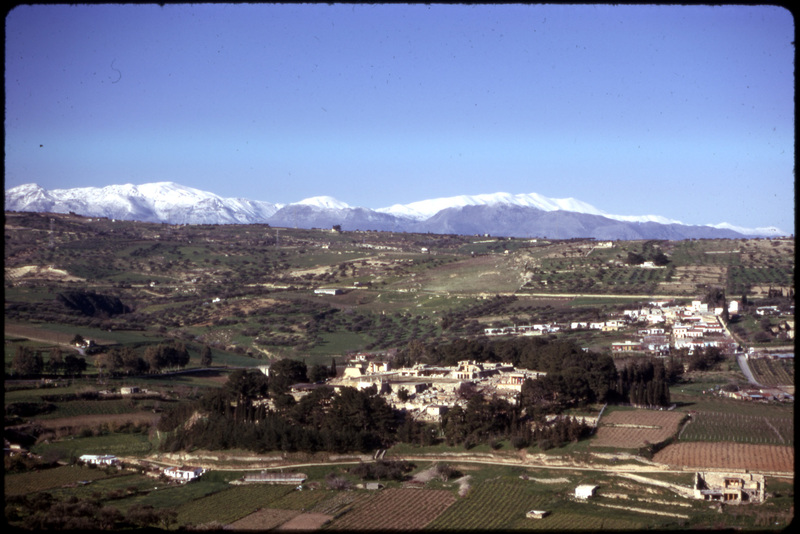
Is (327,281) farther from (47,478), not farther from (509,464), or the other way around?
(509,464)

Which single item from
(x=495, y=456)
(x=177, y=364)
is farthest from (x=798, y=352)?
(x=177, y=364)

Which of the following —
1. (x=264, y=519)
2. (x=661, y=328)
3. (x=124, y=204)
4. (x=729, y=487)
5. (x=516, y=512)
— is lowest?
(x=264, y=519)

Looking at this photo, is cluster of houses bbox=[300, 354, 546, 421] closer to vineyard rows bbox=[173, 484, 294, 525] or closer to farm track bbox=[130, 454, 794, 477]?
farm track bbox=[130, 454, 794, 477]

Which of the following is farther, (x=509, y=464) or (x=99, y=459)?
(x=99, y=459)

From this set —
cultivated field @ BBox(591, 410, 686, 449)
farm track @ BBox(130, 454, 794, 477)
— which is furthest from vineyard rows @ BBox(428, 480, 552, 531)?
cultivated field @ BBox(591, 410, 686, 449)

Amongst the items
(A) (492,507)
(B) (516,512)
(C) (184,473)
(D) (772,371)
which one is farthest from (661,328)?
(C) (184,473)

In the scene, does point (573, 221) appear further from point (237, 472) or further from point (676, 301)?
point (237, 472)
